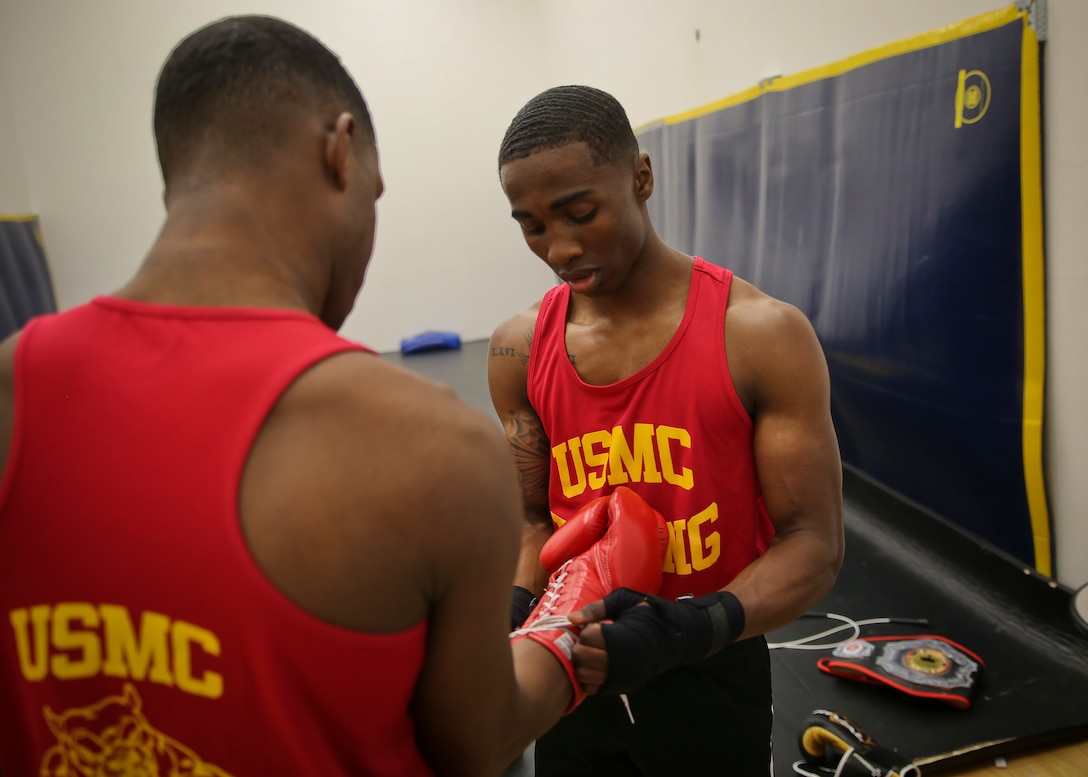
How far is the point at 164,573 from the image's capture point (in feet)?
1.78

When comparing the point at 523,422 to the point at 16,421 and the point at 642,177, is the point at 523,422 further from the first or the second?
the point at 16,421

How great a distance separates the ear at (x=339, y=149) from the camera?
0.67m

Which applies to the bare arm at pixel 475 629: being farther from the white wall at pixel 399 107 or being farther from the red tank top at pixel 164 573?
the white wall at pixel 399 107

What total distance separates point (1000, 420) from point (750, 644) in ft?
4.66

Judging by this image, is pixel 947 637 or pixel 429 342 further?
pixel 429 342

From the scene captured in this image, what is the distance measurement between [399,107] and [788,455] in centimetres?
606

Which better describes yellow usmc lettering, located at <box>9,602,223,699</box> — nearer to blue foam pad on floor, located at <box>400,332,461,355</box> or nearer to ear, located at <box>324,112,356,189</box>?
ear, located at <box>324,112,356,189</box>

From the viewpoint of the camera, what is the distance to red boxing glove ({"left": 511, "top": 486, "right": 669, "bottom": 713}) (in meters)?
1.06

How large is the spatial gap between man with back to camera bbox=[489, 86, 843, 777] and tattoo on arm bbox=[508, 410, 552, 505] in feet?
0.18

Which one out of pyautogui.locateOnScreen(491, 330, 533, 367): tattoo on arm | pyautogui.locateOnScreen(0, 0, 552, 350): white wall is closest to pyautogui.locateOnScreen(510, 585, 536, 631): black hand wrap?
pyautogui.locateOnScreen(491, 330, 533, 367): tattoo on arm

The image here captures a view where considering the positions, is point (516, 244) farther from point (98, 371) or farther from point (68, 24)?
point (98, 371)

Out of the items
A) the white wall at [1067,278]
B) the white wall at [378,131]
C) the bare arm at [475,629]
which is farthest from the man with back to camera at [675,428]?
the white wall at [378,131]

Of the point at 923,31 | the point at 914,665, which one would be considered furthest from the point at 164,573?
the point at 923,31

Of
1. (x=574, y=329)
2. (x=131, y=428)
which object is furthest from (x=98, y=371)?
(x=574, y=329)
